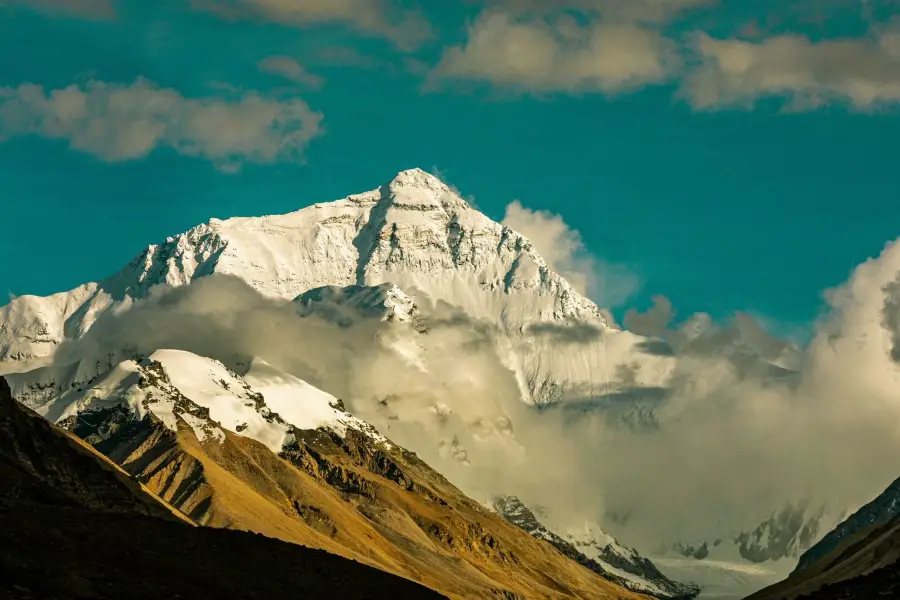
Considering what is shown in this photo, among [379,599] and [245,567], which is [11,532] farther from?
[379,599]

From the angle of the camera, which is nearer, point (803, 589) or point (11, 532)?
point (11, 532)

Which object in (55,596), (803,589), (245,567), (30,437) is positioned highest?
(803,589)

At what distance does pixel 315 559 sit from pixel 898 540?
97.3 metres

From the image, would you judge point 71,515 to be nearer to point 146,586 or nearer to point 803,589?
point 146,586

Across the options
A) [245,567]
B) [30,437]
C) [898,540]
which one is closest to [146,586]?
[245,567]

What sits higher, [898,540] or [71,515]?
[898,540]

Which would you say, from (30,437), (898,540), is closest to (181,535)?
(30,437)

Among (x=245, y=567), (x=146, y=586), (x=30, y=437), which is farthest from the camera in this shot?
(x=30, y=437)

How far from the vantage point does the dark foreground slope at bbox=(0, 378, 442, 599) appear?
8025 centimetres

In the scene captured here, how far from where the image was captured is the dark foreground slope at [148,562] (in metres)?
80.2

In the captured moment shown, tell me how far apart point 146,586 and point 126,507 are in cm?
6728

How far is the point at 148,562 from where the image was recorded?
87938mm

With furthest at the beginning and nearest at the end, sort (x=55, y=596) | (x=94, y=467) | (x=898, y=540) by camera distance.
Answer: (x=898, y=540), (x=94, y=467), (x=55, y=596)

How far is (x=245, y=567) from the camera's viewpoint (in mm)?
95188
